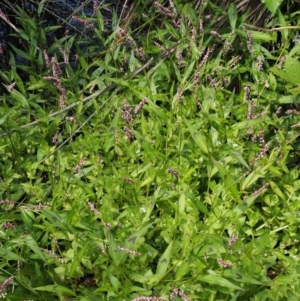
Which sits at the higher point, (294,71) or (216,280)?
(294,71)

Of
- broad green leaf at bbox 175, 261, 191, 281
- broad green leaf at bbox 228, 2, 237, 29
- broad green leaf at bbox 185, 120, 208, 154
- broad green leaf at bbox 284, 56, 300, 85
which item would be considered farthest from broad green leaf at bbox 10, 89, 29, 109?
broad green leaf at bbox 284, 56, 300, 85

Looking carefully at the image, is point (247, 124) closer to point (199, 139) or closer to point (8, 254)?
point (199, 139)

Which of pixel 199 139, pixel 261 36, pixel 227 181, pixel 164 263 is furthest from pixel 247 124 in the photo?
pixel 164 263

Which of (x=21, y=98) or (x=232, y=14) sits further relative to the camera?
(x=232, y=14)

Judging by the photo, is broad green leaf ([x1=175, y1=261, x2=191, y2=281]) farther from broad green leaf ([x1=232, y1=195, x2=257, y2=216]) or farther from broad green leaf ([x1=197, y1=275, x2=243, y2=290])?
broad green leaf ([x1=232, y1=195, x2=257, y2=216])

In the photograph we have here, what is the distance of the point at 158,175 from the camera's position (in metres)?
1.80

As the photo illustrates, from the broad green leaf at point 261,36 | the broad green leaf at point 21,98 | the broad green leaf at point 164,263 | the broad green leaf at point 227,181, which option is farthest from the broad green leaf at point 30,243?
the broad green leaf at point 261,36

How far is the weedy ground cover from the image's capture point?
60.4 inches

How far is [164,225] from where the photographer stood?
172 centimetres

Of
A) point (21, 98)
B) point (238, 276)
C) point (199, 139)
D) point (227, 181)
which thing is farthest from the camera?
point (21, 98)

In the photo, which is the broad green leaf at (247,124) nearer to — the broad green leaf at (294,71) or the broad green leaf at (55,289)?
the broad green leaf at (294,71)

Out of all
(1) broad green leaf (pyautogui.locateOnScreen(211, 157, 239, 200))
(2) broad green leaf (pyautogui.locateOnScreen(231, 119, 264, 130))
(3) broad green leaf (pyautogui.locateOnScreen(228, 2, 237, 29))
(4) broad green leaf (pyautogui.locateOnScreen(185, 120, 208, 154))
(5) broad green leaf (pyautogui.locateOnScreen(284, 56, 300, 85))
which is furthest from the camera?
(3) broad green leaf (pyautogui.locateOnScreen(228, 2, 237, 29))

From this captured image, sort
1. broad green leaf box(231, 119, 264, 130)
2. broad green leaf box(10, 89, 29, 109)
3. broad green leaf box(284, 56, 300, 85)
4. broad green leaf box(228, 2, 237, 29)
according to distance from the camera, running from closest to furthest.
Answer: broad green leaf box(284, 56, 300, 85)
broad green leaf box(231, 119, 264, 130)
broad green leaf box(10, 89, 29, 109)
broad green leaf box(228, 2, 237, 29)

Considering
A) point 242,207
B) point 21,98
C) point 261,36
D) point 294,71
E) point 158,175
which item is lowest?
point 21,98
